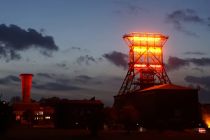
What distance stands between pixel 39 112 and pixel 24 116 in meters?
8.14

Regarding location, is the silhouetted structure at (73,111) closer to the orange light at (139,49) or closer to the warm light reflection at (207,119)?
the warm light reflection at (207,119)

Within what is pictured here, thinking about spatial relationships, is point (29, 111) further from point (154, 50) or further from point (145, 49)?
point (154, 50)

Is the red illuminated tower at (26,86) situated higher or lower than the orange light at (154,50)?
lower

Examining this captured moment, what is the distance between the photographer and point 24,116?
123 m

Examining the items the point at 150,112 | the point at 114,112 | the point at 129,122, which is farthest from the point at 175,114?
the point at 129,122

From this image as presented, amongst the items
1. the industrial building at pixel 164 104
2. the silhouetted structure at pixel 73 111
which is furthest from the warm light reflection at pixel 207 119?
the silhouetted structure at pixel 73 111

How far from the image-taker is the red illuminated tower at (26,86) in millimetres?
137500

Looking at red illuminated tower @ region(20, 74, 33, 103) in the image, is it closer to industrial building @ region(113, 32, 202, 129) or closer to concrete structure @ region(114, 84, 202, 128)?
industrial building @ region(113, 32, 202, 129)

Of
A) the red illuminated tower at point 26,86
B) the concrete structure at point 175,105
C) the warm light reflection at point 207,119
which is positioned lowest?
the warm light reflection at point 207,119

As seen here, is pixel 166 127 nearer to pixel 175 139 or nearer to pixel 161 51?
pixel 175 139

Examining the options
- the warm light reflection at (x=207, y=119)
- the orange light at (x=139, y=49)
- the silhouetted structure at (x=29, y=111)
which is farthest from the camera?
the orange light at (x=139, y=49)

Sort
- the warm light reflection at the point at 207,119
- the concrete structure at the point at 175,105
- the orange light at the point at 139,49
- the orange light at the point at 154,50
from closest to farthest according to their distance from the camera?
the concrete structure at the point at 175,105
the warm light reflection at the point at 207,119
the orange light at the point at 139,49
the orange light at the point at 154,50

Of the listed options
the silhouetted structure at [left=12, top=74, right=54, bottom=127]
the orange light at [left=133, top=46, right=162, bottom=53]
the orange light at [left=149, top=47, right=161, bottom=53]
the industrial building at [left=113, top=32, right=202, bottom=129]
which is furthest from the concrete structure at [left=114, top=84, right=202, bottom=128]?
the silhouetted structure at [left=12, top=74, right=54, bottom=127]

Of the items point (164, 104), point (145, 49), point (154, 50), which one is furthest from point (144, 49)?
point (164, 104)
